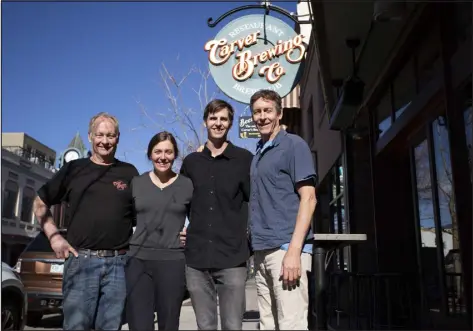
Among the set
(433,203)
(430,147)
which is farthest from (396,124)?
(433,203)

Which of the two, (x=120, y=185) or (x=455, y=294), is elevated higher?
(x=120, y=185)

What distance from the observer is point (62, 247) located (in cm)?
→ 304

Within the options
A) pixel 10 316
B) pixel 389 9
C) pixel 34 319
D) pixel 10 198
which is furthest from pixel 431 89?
pixel 10 198

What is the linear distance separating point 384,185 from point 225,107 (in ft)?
17.3

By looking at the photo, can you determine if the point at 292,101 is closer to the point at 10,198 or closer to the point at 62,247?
the point at 62,247

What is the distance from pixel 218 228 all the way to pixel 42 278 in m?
5.90

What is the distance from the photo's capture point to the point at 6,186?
28531 mm

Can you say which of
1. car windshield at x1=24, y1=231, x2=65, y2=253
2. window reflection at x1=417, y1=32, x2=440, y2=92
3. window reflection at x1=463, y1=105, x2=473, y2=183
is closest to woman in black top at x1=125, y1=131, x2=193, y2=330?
window reflection at x1=463, y1=105, x2=473, y2=183

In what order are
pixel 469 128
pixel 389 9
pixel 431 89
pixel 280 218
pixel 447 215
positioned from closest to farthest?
pixel 280 218 < pixel 469 128 < pixel 389 9 < pixel 431 89 < pixel 447 215

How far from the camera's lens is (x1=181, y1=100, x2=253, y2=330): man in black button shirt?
9.36 feet

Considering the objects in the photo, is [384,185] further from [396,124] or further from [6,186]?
[6,186]

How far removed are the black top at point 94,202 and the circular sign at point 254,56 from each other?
2.49 meters

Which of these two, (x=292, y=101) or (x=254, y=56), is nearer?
(x=254, y=56)

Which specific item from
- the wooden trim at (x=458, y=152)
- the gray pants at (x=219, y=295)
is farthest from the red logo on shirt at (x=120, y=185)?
the wooden trim at (x=458, y=152)
